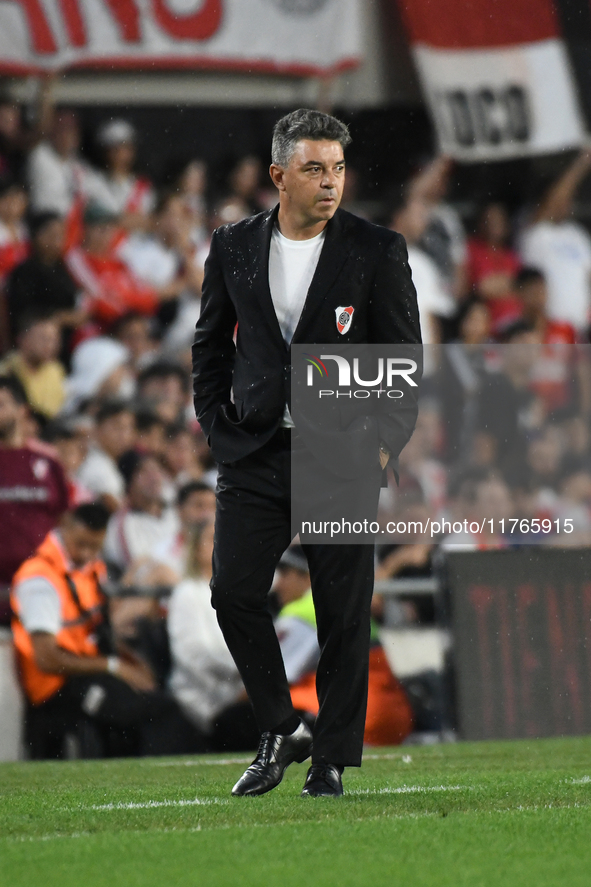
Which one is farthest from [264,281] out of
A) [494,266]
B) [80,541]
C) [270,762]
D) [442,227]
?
[494,266]

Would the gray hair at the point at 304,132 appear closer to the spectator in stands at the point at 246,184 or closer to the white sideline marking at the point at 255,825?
the white sideline marking at the point at 255,825

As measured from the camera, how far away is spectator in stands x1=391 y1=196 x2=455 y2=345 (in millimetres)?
10648

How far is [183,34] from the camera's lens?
450 inches

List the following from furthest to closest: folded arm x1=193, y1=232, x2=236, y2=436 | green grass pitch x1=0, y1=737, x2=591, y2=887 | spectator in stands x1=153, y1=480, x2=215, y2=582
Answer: spectator in stands x1=153, y1=480, x2=215, y2=582
folded arm x1=193, y1=232, x2=236, y2=436
green grass pitch x1=0, y1=737, x2=591, y2=887

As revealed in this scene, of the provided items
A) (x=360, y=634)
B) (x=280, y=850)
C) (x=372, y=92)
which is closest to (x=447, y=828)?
(x=280, y=850)

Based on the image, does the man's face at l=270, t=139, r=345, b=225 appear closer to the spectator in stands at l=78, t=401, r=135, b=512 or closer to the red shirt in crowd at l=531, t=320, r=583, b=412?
the spectator in stands at l=78, t=401, r=135, b=512

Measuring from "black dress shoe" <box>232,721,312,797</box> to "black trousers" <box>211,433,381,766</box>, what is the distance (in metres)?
0.05

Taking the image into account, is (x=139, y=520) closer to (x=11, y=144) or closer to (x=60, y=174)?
(x=60, y=174)

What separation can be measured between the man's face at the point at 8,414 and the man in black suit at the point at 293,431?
4016 millimetres

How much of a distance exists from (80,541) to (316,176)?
3.57 metres

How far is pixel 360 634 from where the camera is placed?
391cm

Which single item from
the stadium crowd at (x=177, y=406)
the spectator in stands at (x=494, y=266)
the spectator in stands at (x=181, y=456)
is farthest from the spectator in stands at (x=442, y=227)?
the spectator in stands at (x=181, y=456)

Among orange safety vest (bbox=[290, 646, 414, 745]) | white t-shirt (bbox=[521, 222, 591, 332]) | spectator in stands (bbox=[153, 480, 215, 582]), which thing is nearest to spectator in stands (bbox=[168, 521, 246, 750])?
spectator in stands (bbox=[153, 480, 215, 582])

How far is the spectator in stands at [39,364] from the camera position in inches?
359
